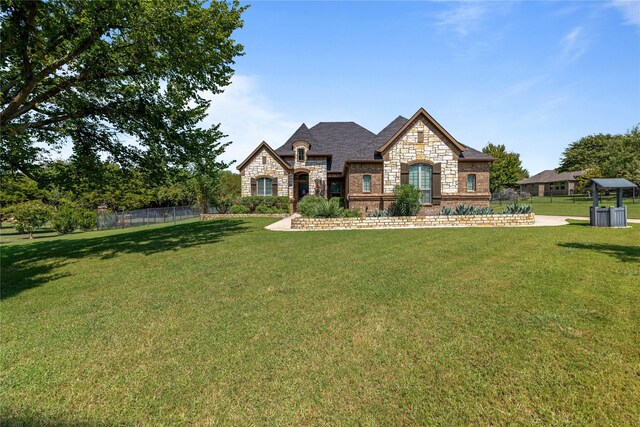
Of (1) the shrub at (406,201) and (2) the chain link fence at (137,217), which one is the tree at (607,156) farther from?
(2) the chain link fence at (137,217)

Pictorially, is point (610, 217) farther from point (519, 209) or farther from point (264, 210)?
point (264, 210)

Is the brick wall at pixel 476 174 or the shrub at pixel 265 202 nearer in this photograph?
the brick wall at pixel 476 174

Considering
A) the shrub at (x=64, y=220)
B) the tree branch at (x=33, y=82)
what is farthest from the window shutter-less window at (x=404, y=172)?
the shrub at (x=64, y=220)

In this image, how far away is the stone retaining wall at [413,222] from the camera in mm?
15070

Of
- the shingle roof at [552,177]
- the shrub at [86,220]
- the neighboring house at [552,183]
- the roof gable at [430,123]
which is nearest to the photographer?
the roof gable at [430,123]

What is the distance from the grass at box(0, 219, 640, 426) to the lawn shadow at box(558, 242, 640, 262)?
25 cm

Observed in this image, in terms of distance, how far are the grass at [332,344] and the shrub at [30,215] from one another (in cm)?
2196

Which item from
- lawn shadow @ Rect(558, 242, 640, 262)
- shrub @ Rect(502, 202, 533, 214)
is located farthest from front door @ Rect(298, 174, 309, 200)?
lawn shadow @ Rect(558, 242, 640, 262)

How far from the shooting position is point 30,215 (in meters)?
22.9

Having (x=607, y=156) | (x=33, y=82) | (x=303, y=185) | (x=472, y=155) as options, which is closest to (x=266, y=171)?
(x=303, y=185)

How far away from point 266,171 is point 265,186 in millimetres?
1428

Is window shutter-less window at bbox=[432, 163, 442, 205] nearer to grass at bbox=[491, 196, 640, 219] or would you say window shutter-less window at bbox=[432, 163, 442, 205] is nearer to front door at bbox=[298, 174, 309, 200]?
grass at bbox=[491, 196, 640, 219]

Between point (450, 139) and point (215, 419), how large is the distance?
21932 mm

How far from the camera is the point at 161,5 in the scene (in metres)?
9.13
